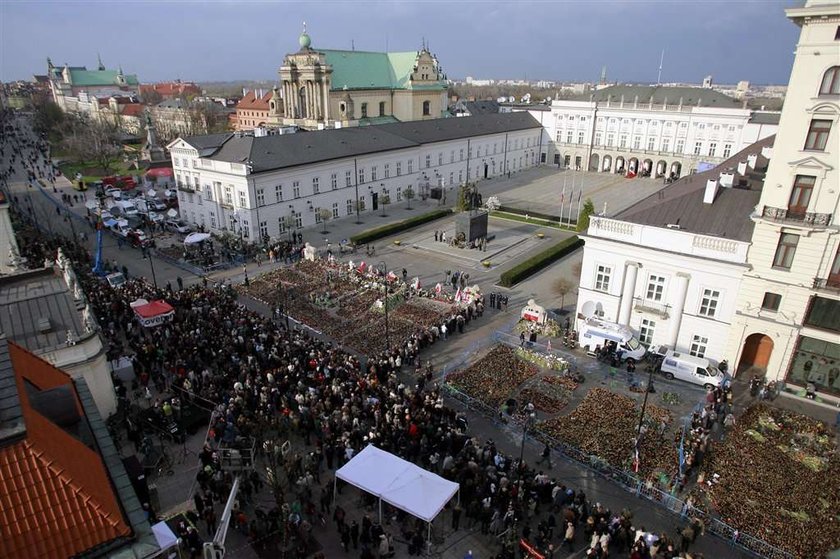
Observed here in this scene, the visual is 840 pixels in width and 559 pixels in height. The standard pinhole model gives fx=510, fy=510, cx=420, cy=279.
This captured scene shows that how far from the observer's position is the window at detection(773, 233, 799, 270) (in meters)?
23.2

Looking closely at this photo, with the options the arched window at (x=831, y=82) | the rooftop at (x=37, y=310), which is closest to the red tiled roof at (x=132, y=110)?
the rooftop at (x=37, y=310)

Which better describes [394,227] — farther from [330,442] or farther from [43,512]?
[43,512]

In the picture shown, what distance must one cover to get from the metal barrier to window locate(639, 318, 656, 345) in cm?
1053

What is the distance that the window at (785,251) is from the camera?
2316cm

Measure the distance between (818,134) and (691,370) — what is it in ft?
38.7

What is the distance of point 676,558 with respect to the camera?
14102 mm

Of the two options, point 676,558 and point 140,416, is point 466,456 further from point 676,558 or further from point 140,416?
point 140,416

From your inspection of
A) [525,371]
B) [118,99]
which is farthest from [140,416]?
[118,99]

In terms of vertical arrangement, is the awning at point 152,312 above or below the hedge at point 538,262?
above

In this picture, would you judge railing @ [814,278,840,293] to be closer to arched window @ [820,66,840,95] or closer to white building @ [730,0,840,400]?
white building @ [730,0,840,400]

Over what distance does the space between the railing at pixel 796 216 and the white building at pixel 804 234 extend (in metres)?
0.04

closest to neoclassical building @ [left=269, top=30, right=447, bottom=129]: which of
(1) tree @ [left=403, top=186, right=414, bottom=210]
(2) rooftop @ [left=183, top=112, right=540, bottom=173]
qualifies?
(2) rooftop @ [left=183, top=112, right=540, bottom=173]

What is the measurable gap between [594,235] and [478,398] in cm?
1156

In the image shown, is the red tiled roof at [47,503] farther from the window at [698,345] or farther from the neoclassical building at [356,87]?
the neoclassical building at [356,87]
